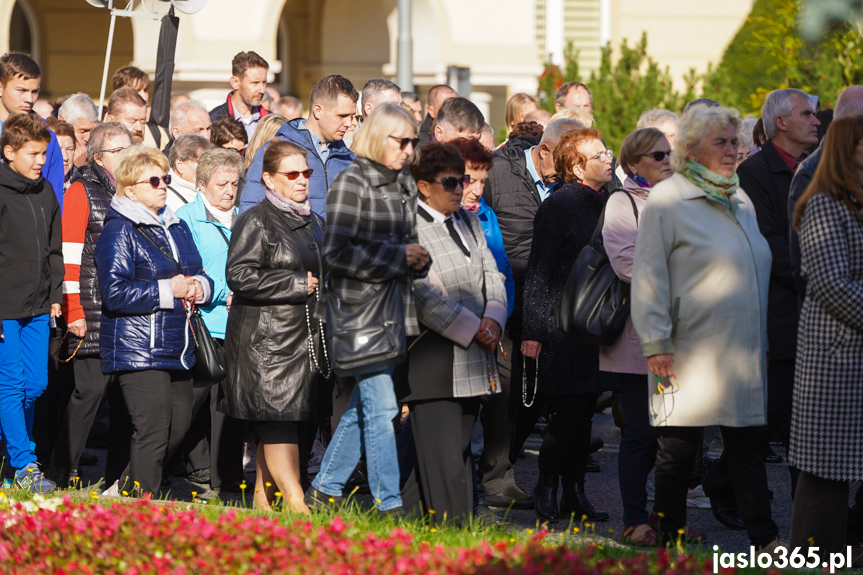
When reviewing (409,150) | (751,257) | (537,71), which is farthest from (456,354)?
(537,71)

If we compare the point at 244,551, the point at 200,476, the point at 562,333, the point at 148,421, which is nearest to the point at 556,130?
the point at 562,333

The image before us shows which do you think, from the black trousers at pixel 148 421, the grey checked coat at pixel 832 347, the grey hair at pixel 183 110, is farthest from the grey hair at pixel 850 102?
the grey hair at pixel 183 110

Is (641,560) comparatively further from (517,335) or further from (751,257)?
(517,335)

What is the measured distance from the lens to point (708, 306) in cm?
525

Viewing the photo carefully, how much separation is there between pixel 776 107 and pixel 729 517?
2.32 m

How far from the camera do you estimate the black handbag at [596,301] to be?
5.91 metres

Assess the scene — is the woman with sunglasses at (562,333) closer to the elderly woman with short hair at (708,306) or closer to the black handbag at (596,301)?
the black handbag at (596,301)

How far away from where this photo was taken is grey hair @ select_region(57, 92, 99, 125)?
29.3ft

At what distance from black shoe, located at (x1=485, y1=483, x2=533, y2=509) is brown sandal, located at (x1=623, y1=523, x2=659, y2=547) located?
3.52 feet

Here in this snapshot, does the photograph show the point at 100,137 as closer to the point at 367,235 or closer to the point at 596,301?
the point at 367,235

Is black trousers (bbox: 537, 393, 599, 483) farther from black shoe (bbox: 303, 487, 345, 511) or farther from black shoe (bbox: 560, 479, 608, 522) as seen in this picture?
black shoe (bbox: 303, 487, 345, 511)

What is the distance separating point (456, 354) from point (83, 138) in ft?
15.3

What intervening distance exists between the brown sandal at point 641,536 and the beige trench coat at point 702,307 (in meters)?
0.68

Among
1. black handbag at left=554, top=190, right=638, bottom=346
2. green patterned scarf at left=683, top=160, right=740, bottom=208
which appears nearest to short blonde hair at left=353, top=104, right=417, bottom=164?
black handbag at left=554, top=190, right=638, bottom=346
